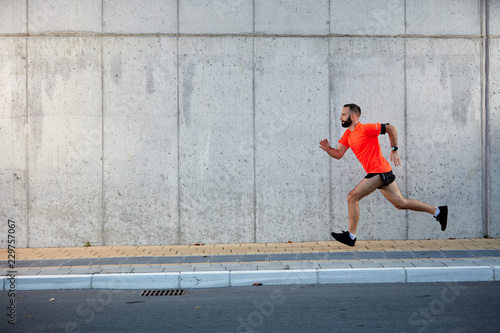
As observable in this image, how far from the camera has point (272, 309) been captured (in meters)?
5.75

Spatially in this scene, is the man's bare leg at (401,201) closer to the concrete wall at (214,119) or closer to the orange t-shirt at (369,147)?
the orange t-shirt at (369,147)

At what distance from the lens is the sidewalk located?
272 inches

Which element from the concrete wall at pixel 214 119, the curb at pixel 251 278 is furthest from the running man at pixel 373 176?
the curb at pixel 251 278

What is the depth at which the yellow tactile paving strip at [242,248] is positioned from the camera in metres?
→ 8.66

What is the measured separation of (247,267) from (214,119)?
3.29m

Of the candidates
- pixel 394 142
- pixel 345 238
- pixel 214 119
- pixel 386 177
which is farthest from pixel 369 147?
pixel 214 119

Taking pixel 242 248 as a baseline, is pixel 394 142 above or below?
above

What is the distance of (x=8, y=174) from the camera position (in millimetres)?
9688

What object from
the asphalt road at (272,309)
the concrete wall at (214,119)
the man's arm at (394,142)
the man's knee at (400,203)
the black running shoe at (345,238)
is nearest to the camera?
the asphalt road at (272,309)

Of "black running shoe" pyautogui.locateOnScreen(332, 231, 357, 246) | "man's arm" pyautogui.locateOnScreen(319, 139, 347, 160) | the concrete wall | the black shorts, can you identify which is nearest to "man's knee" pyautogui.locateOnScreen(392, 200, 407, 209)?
the black shorts

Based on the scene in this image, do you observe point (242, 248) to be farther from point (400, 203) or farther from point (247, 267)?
point (400, 203)

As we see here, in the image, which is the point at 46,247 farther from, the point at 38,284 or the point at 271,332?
the point at 271,332

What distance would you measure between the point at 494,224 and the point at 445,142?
5.35 ft

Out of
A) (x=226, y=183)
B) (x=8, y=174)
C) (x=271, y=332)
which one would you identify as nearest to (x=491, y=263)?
(x=271, y=332)
